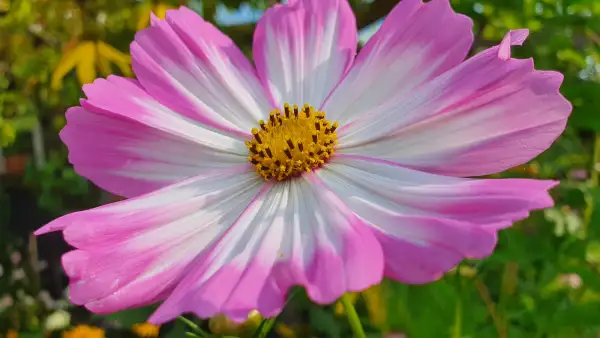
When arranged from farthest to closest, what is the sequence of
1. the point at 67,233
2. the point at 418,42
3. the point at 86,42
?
1. the point at 86,42
2. the point at 418,42
3. the point at 67,233

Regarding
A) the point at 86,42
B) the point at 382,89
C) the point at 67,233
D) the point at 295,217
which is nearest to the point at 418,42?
the point at 382,89

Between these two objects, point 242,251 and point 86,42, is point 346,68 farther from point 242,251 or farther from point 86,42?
point 86,42

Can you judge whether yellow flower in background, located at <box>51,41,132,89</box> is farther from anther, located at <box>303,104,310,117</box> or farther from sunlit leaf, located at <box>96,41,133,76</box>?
anther, located at <box>303,104,310,117</box>

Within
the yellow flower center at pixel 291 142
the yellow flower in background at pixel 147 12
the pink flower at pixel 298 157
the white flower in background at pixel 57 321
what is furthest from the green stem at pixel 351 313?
the white flower in background at pixel 57 321

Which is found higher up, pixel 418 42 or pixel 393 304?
pixel 418 42

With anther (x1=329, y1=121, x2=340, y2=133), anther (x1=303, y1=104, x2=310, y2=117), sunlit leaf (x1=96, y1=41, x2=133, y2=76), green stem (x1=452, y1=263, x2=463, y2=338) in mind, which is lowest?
green stem (x1=452, y1=263, x2=463, y2=338)

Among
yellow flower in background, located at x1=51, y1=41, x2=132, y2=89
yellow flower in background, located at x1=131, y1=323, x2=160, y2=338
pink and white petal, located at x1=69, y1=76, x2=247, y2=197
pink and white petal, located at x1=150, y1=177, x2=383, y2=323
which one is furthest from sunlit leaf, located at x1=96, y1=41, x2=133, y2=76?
pink and white petal, located at x1=150, y1=177, x2=383, y2=323
